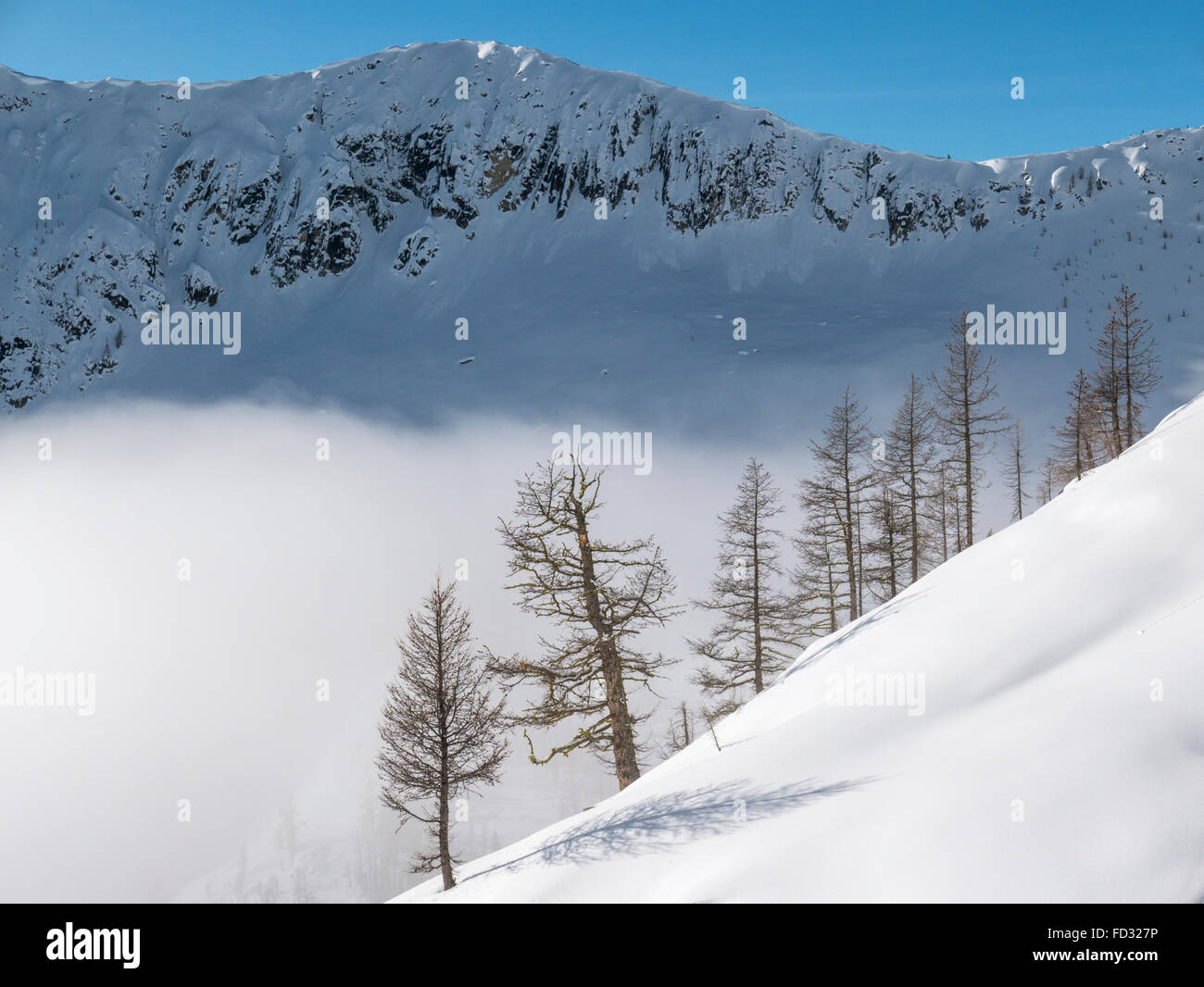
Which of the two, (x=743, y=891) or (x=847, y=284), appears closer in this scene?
(x=743, y=891)

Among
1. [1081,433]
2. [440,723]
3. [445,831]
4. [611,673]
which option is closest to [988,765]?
[611,673]

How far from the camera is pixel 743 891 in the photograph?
5.06 meters

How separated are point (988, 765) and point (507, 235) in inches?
4815

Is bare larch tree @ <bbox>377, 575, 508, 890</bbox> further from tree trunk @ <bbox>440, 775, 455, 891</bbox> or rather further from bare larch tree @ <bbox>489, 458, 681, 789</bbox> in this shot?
bare larch tree @ <bbox>489, 458, 681, 789</bbox>

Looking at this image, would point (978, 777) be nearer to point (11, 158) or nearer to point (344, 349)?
point (344, 349)

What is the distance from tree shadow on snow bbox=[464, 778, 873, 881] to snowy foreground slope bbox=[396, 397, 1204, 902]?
34 mm

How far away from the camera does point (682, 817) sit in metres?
7.29

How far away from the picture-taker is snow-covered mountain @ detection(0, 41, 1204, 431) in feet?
266

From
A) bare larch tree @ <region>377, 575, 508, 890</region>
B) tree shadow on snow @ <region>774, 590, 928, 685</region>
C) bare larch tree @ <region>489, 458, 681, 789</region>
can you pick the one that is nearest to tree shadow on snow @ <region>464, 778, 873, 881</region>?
bare larch tree @ <region>489, 458, 681, 789</region>

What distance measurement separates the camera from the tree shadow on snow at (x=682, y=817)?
649 centimetres

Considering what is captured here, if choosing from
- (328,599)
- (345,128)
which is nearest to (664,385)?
(328,599)

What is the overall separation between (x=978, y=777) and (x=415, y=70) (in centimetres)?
18098

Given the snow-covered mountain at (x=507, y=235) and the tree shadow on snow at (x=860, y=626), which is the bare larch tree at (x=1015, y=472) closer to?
the snow-covered mountain at (x=507, y=235)
